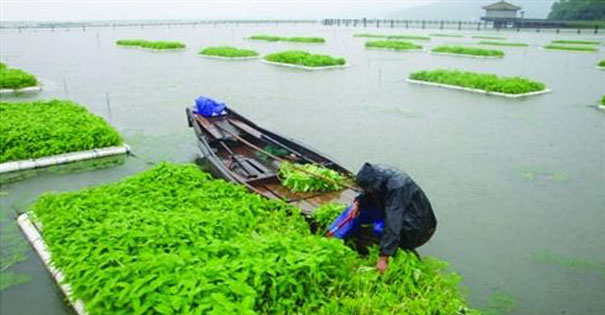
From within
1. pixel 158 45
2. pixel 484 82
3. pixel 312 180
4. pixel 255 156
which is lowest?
pixel 255 156

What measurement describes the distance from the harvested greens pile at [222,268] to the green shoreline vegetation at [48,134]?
3951 mm

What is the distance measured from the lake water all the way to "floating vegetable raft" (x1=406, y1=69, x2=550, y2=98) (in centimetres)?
72

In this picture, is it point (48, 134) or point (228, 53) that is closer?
point (48, 134)

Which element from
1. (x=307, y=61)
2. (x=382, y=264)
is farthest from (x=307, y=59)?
(x=382, y=264)

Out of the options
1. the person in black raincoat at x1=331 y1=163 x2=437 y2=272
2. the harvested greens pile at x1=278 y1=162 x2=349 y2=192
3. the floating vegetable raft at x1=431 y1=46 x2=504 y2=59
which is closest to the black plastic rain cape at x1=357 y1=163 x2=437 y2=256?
the person in black raincoat at x1=331 y1=163 x2=437 y2=272

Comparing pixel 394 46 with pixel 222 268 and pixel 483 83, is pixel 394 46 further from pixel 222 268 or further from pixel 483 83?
pixel 222 268

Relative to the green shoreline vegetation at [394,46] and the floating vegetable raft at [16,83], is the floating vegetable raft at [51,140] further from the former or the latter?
the green shoreline vegetation at [394,46]

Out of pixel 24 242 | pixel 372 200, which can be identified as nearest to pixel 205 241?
pixel 372 200

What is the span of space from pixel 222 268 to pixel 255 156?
17.3ft

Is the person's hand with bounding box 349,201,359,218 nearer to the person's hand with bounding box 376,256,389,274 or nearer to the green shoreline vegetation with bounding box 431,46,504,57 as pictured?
the person's hand with bounding box 376,256,389,274

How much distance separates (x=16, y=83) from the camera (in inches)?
714

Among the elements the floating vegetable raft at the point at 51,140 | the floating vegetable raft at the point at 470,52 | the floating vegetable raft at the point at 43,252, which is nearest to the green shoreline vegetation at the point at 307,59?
the floating vegetable raft at the point at 470,52

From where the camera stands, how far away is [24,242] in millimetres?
6438

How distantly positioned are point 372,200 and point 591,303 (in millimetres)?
2973
